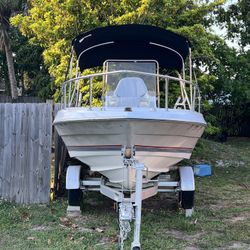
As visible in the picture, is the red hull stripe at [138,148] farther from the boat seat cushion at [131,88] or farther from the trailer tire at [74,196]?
the boat seat cushion at [131,88]

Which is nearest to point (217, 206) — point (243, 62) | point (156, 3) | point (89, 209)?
point (89, 209)

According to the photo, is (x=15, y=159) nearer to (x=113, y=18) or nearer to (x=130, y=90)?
(x=130, y=90)

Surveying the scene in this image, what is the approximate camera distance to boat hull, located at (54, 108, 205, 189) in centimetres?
521

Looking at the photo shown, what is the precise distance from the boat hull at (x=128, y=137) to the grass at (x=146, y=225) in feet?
2.31

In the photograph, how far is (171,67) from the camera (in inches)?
308

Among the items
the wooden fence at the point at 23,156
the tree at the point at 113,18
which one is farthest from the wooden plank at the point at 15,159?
the tree at the point at 113,18

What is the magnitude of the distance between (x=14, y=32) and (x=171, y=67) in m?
16.0

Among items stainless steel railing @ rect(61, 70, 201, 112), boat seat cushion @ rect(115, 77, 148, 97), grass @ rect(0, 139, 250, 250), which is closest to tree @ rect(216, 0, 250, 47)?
grass @ rect(0, 139, 250, 250)

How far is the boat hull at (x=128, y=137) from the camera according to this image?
521cm

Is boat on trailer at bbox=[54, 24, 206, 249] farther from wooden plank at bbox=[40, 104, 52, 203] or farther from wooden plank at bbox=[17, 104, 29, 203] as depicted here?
wooden plank at bbox=[17, 104, 29, 203]

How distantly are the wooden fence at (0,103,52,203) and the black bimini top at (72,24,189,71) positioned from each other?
1508 mm

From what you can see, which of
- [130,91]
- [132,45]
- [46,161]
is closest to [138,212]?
[130,91]

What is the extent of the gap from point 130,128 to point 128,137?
0.13 m

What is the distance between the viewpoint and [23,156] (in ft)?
22.1
